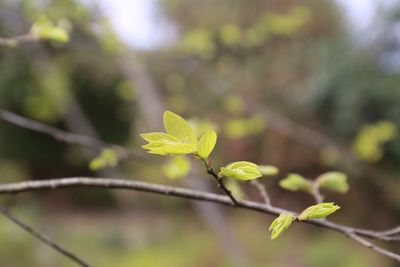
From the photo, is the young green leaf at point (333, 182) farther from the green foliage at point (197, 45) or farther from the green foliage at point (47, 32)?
the green foliage at point (197, 45)

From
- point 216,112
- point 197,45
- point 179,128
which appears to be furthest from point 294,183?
point 216,112

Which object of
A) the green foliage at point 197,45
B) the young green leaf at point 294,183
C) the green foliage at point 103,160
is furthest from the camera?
the green foliage at point 197,45

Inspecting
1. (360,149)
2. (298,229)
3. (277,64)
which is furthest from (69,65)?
(360,149)

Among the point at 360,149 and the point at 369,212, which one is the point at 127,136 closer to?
the point at 369,212

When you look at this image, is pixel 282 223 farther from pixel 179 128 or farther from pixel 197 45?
pixel 197 45

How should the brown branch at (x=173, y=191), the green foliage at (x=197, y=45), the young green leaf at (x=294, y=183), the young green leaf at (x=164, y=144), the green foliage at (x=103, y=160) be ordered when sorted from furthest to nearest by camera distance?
the green foliage at (x=197, y=45) → the green foliage at (x=103, y=160) → the young green leaf at (x=294, y=183) → the brown branch at (x=173, y=191) → the young green leaf at (x=164, y=144)

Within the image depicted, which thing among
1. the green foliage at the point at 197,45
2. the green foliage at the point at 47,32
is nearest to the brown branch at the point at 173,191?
the green foliage at the point at 47,32

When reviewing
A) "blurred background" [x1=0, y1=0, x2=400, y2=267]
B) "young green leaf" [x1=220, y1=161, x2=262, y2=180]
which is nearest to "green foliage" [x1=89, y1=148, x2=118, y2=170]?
"blurred background" [x1=0, y1=0, x2=400, y2=267]
